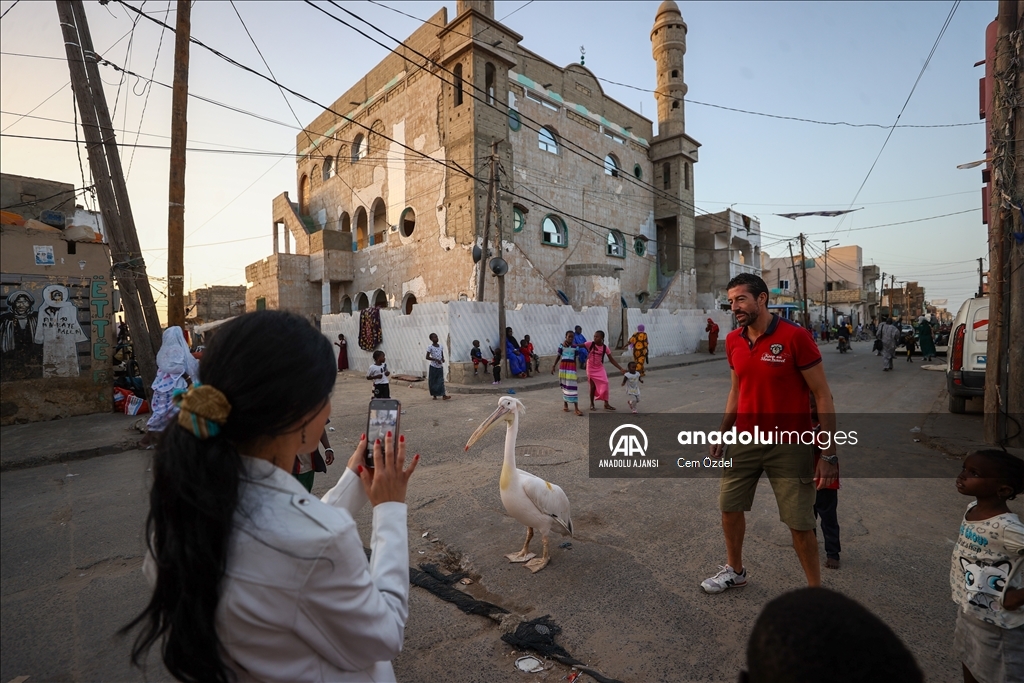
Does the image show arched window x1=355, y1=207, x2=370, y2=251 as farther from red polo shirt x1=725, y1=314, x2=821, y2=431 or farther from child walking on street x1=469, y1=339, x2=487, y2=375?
red polo shirt x1=725, y1=314, x2=821, y2=431

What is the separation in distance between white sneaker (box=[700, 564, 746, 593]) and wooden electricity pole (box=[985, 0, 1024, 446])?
5.18 meters

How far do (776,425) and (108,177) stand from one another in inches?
420

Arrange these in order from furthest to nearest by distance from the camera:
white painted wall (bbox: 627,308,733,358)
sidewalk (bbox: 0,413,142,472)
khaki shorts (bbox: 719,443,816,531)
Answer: white painted wall (bbox: 627,308,733,358) < sidewalk (bbox: 0,413,142,472) < khaki shorts (bbox: 719,443,816,531)

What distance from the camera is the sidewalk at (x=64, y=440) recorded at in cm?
702

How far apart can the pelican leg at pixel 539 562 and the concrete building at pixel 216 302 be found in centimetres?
4099

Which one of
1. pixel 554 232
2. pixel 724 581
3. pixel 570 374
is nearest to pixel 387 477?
pixel 724 581

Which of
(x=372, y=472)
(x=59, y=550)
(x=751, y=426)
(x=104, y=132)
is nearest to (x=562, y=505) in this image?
(x=751, y=426)

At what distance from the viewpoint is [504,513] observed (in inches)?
176

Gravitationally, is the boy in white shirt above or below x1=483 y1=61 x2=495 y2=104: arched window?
below

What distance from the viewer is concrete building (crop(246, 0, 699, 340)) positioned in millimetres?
19562

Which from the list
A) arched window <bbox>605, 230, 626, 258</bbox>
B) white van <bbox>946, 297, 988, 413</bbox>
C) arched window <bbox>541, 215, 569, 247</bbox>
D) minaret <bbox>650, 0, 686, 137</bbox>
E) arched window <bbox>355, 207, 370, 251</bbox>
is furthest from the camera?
minaret <bbox>650, 0, 686, 137</bbox>

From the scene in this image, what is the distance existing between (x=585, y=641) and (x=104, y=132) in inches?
421

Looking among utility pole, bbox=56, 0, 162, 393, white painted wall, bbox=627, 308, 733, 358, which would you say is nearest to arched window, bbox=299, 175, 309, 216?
white painted wall, bbox=627, 308, 733, 358

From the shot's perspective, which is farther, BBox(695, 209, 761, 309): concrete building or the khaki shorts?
BBox(695, 209, 761, 309): concrete building
